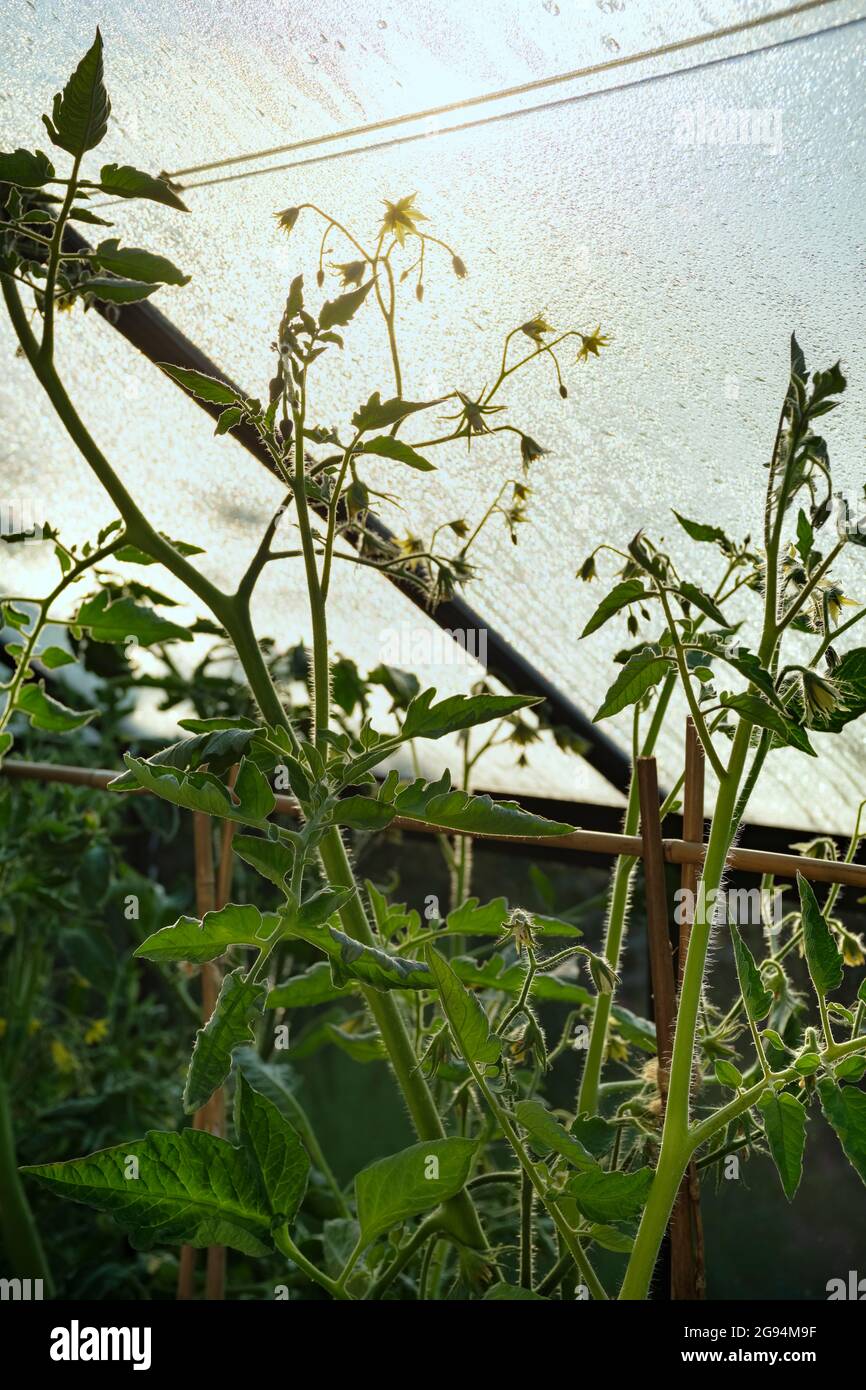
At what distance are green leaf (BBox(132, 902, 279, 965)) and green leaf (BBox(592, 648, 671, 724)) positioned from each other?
21 cm

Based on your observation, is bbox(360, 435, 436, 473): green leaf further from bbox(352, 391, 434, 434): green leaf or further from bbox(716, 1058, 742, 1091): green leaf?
bbox(716, 1058, 742, 1091): green leaf

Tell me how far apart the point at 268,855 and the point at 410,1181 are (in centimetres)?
19

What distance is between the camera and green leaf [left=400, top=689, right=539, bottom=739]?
616mm

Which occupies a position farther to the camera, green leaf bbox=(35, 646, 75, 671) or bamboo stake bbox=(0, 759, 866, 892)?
green leaf bbox=(35, 646, 75, 671)

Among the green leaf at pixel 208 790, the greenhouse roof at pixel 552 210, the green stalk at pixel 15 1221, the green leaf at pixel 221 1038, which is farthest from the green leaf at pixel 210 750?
the green stalk at pixel 15 1221

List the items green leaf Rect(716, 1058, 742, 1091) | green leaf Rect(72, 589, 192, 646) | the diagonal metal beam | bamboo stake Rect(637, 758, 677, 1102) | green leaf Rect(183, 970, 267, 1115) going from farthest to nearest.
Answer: the diagonal metal beam < green leaf Rect(72, 589, 192, 646) < bamboo stake Rect(637, 758, 677, 1102) < green leaf Rect(716, 1058, 742, 1091) < green leaf Rect(183, 970, 267, 1115)

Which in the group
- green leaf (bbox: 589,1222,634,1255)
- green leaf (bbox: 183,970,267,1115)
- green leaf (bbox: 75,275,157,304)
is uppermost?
green leaf (bbox: 75,275,157,304)

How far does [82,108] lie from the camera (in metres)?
0.66

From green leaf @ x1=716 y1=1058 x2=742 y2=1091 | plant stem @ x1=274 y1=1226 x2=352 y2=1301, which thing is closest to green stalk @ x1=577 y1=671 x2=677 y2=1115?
green leaf @ x1=716 y1=1058 x2=742 y2=1091

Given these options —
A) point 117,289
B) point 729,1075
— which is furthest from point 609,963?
point 117,289

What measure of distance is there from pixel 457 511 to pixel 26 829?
802mm

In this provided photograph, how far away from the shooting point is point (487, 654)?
1461 millimetres

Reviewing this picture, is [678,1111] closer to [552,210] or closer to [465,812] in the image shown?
[465,812]
